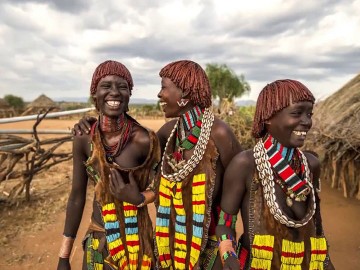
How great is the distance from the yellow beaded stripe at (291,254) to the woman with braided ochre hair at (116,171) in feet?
2.58

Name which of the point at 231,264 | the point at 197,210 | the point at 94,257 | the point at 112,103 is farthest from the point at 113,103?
the point at 231,264

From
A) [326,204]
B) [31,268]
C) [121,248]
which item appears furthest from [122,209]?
[326,204]

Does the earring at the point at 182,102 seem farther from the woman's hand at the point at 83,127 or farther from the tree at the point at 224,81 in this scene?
the tree at the point at 224,81

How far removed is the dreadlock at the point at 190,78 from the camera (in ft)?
6.93

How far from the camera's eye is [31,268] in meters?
4.23

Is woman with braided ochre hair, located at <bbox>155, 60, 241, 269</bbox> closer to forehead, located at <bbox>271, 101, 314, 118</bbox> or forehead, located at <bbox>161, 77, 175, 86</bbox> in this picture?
forehead, located at <bbox>161, 77, 175, 86</bbox>

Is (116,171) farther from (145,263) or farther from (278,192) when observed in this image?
(278,192)

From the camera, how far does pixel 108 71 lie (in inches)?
79.0

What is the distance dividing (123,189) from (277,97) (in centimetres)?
95

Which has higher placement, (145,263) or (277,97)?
(277,97)

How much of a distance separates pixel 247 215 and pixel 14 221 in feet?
16.2

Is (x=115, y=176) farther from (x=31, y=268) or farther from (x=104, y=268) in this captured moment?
(x=31, y=268)

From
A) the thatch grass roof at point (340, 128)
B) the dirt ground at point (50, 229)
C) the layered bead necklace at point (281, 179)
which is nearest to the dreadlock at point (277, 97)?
the layered bead necklace at point (281, 179)

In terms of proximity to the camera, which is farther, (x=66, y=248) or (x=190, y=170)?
(x=66, y=248)
